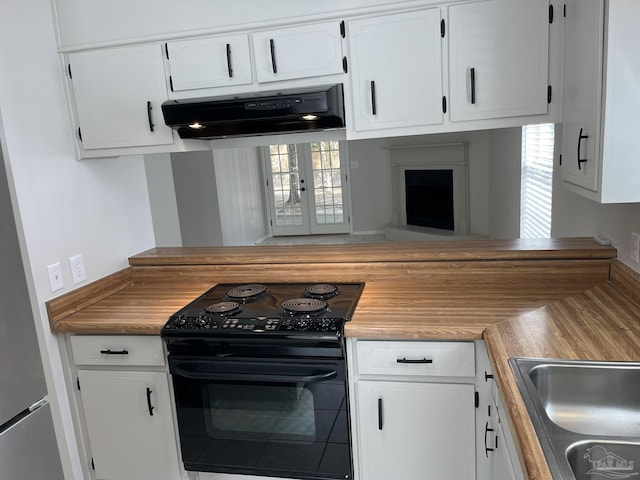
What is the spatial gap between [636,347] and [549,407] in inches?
12.6

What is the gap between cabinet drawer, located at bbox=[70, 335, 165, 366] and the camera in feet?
6.47

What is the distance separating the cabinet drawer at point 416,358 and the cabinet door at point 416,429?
0.06m

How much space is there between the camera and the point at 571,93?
1.72 m

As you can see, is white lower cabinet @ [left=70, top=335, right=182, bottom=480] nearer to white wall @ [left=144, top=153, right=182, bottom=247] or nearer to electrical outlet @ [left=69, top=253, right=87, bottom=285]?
Answer: electrical outlet @ [left=69, top=253, right=87, bottom=285]

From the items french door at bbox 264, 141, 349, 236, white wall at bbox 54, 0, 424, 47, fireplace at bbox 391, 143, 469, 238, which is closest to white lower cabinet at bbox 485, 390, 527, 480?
white wall at bbox 54, 0, 424, 47

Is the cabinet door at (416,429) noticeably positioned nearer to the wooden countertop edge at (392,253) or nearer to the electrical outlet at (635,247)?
the wooden countertop edge at (392,253)

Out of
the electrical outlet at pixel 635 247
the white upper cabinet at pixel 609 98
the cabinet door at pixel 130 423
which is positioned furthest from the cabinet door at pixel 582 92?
the cabinet door at pixel 130 423

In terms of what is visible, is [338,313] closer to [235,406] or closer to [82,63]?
[235,406]

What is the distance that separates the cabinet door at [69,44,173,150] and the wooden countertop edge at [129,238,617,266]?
633 millimetres

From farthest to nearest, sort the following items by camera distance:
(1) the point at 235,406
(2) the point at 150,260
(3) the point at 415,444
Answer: (2) the point at 150,260 < (1) the point at 235,406 < (3) the point at 415,444

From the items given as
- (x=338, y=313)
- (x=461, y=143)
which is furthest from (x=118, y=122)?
(x=461, y=143)

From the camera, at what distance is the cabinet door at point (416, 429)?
1.77 metres

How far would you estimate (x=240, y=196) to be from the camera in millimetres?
6906

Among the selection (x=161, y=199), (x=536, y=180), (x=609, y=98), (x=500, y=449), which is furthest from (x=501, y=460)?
(x=161, y=199)
